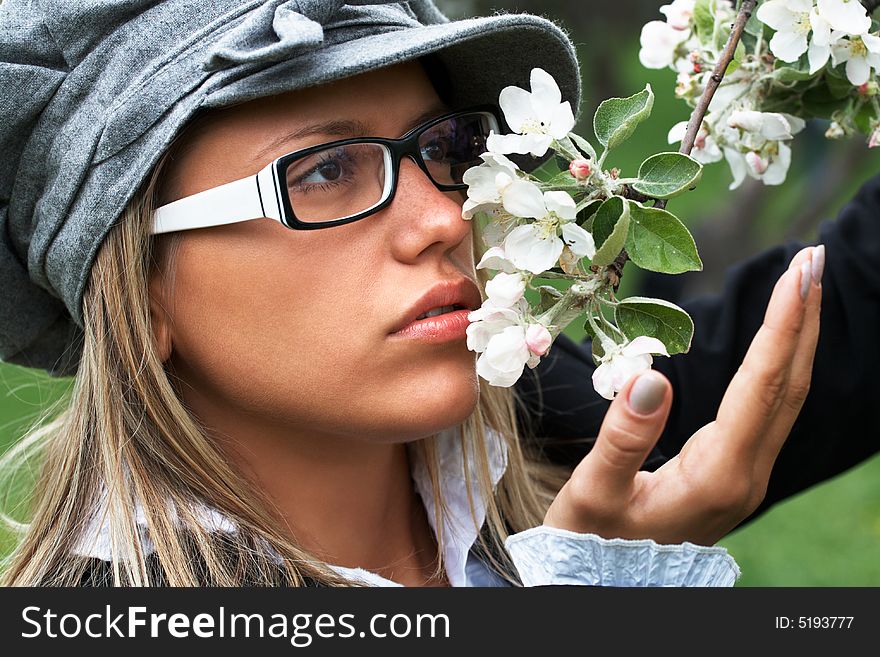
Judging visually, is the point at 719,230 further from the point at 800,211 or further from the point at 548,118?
the point at 548,118

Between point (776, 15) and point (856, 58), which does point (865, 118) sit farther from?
point (776, 15)

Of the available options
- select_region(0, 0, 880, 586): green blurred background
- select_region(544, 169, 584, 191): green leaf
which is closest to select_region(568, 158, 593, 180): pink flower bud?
select_region(544, 169, 584, 191): green leaf

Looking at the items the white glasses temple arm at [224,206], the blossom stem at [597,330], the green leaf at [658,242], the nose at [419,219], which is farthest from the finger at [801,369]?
the white glasses temple arm at [224,206]

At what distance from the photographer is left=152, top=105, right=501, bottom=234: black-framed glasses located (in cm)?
164

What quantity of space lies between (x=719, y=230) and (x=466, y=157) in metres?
4.08

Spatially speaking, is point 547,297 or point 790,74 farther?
point 790,74

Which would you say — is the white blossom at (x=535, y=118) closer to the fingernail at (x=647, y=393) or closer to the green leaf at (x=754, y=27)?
the fingernail at (x=647, y=393)

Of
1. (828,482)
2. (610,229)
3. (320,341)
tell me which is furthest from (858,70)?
(828,482)

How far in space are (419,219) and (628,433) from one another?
1.78 ft

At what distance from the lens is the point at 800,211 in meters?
6.02

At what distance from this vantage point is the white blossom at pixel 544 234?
1.33m

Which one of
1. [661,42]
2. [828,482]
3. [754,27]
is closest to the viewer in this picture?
[754,27]

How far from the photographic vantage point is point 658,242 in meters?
1.36
